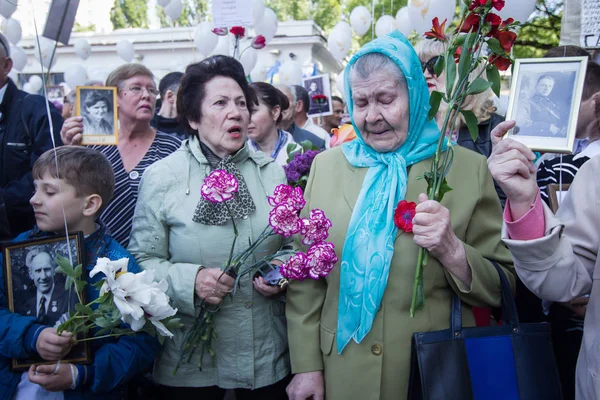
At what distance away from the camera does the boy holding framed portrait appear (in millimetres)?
2080

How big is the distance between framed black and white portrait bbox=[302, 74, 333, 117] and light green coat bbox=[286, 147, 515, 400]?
16.6ft

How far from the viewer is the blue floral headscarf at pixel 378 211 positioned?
6.79ft

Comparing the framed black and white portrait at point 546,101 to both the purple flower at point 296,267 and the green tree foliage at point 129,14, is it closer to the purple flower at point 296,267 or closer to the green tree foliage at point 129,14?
the purple flower at point 296,267

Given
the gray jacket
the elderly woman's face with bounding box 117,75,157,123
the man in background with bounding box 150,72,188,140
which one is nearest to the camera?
the gray jacket

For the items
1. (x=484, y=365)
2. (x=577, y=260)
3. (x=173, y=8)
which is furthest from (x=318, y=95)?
(x=577, y=260)

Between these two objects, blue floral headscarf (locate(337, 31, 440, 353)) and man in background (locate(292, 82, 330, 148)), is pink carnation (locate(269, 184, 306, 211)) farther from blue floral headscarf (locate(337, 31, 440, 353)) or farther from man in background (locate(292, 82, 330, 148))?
man in background (locate(292, 82, 330, 148))

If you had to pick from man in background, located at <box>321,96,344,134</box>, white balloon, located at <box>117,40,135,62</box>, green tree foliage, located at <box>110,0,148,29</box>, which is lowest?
man in background, located at <box>321,96,344,134</box>

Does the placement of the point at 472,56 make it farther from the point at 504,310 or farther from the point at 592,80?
the point at 592,80

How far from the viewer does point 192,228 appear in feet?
7.77

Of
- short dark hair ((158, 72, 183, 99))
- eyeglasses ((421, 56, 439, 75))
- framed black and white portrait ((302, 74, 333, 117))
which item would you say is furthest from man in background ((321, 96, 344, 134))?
eyeglasses ((421, 56, 439, 75))

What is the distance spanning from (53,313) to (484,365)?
5.40 feet

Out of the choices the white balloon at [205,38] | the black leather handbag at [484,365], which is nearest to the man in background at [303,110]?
the white balloon at [205,38]

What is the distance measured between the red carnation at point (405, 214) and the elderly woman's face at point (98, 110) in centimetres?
185

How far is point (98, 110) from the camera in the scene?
3041 millimetres
